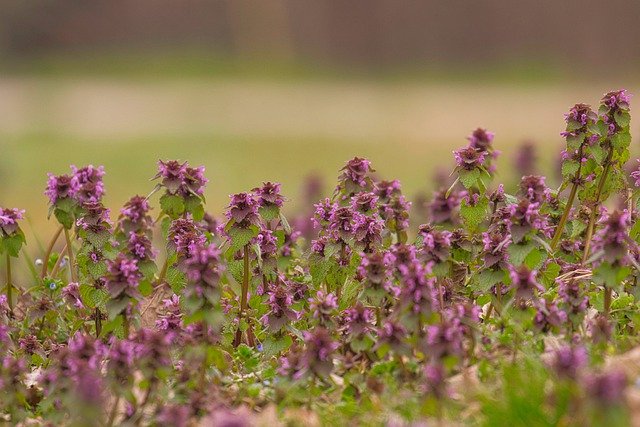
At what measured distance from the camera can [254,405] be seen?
429cm

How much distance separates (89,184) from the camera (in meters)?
5.04

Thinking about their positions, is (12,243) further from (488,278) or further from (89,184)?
(488,278)

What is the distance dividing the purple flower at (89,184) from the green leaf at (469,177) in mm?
1436

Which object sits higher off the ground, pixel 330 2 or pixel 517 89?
pixel 330 2

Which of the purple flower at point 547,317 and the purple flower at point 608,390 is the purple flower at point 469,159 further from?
the purple flower at point 608,390

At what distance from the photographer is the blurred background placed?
59.8 ft

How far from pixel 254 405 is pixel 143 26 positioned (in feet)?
73.2

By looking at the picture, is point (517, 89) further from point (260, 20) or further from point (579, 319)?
point (579, 319)

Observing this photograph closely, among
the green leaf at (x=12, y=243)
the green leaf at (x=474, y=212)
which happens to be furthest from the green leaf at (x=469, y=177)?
the green leaf at (x=12, y=243)

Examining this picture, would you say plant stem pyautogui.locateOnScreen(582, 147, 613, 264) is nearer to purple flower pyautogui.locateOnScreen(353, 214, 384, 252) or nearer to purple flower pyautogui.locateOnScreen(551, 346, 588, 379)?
purple flower pyautogui.locateOnScreen(353, 214, 384, 252)

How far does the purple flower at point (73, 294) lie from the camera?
5.17m

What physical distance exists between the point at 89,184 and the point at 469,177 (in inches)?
59.3

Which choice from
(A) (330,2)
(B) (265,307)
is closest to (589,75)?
(A) (330,2)

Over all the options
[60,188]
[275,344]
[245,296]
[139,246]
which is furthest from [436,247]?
[60,188]
